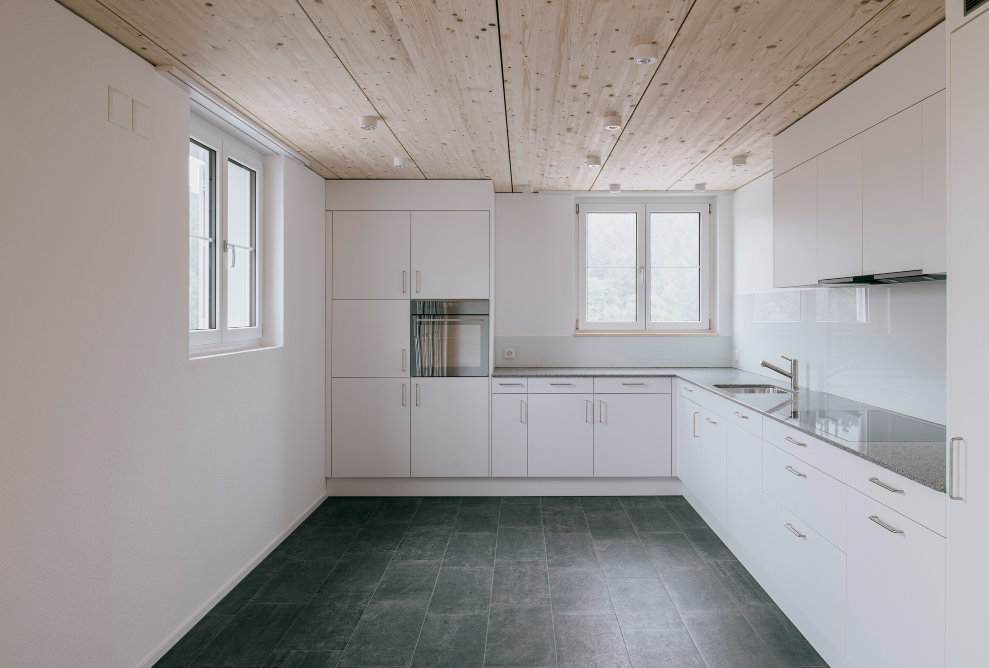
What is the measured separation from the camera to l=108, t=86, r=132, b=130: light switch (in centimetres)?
197

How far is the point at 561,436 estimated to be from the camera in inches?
166

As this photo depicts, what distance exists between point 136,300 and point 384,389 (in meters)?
2.27

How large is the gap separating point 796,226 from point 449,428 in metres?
2.76

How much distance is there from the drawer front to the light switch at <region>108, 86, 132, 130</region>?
9.84 feet

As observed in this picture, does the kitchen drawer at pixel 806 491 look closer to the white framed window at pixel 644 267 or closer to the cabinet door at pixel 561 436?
the cabinet door at pixel 561 436

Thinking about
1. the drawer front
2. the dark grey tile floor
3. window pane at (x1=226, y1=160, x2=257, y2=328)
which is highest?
window pane at (x1=226, y1=160, x2=257, y2=328)

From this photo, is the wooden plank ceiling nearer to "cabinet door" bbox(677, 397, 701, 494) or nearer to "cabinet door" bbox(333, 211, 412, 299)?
"cabinet door" bbox(333, 211, 412, 299)

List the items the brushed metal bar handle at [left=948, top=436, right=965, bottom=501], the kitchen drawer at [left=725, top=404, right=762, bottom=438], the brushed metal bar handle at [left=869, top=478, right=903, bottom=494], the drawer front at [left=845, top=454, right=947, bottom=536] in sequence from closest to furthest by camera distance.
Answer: the brushed metal bar handle at [left=948, top=436, right=965, bottom=501], the drawer front at [left=845, top=454, right=947, bottom=536], the brushed metal bar handle at [left=869, top=478, right=903, bottom=494], the kitchen drawer at [left=725, top=404, right=762, bottom=438]

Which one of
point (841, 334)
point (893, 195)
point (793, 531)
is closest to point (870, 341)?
point (841, 334)

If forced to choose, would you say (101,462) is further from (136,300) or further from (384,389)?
(384,389)

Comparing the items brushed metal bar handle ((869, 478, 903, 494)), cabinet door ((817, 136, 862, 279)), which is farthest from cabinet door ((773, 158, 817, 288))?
brushed metal bar handle ((869, 478, 903, 494))

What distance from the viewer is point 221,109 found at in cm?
263

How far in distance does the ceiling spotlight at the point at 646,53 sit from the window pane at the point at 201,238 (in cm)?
214

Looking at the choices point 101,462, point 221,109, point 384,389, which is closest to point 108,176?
point 221,109
